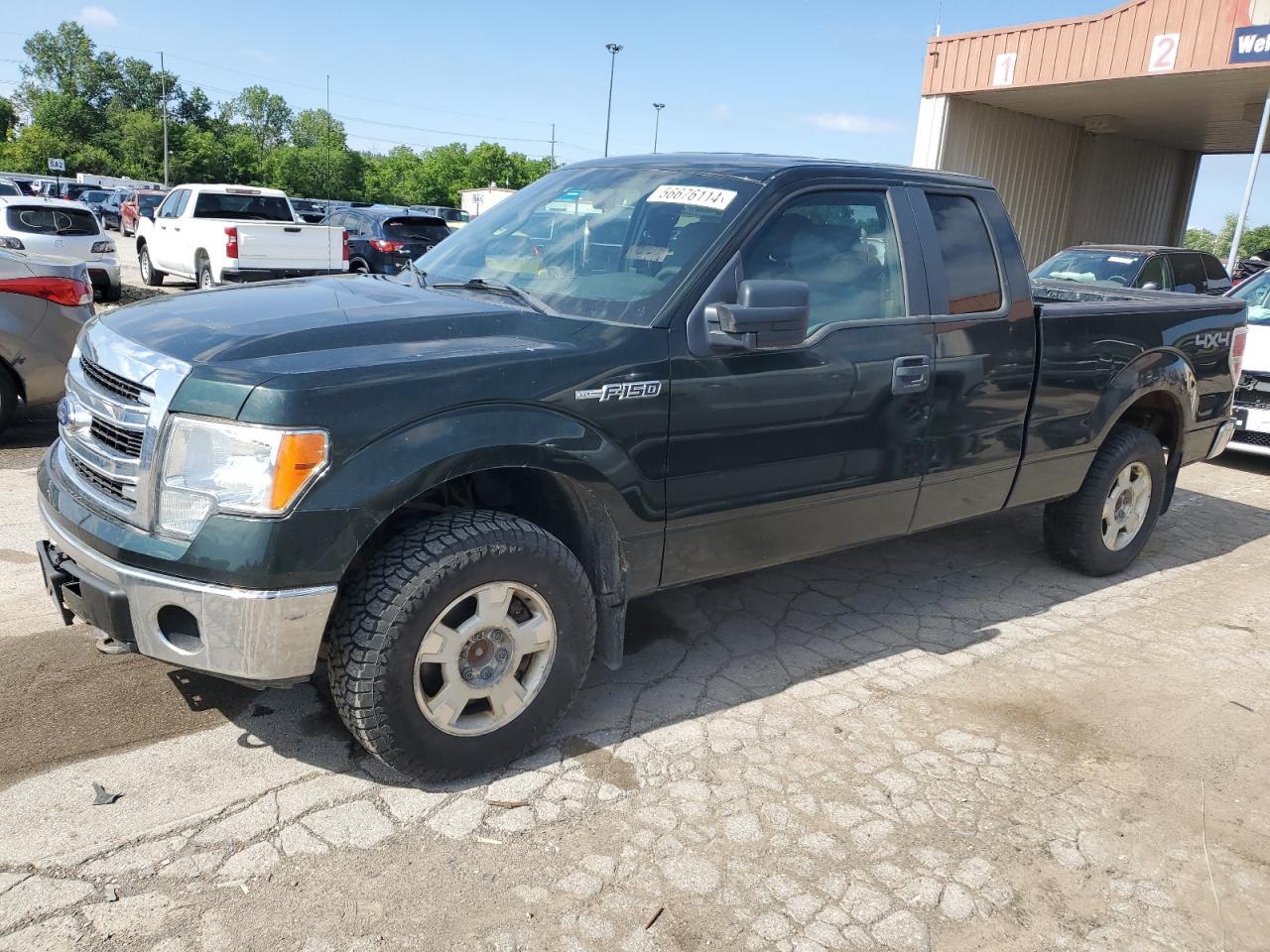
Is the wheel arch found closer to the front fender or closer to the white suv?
the front fender

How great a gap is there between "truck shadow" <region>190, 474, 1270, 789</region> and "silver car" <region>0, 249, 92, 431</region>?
418cm

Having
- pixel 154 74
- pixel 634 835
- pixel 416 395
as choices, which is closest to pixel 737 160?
pixel 416 395

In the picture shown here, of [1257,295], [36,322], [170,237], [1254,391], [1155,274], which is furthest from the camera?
[170,237]

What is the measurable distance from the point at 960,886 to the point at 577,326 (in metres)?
2.04

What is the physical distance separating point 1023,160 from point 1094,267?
10.8 meters

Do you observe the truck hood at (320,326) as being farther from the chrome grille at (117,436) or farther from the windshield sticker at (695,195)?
the windshield sticker at (695,195)

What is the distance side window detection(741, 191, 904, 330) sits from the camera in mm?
3596

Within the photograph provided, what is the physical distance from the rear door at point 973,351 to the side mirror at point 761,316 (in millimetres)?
974

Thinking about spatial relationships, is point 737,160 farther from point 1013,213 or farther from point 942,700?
point 1013,213

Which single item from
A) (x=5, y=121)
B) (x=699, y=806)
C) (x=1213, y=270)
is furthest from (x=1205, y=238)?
(x=5, y=121)

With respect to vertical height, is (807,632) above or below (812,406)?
below

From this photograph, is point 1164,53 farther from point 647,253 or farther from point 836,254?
point 647,253

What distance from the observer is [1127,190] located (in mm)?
23609

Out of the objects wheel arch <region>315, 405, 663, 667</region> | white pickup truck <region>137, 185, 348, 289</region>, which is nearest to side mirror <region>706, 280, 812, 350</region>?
wheel arch <region>315, 405, 663, 667</region>
